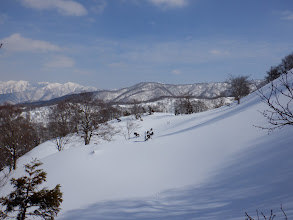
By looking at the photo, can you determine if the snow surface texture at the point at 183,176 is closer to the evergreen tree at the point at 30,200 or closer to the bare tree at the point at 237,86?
the evergreen tree at the point at 30,200

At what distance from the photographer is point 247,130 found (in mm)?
10344

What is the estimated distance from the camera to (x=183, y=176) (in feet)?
26.8

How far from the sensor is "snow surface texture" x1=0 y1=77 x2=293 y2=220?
203 inches

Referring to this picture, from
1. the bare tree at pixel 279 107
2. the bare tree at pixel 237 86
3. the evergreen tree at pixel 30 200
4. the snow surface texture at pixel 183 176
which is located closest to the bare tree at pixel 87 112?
the snow surface texture at pixel 183 176

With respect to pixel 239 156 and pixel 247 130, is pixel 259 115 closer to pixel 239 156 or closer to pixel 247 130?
pixel 247 130

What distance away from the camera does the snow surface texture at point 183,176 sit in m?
5.15

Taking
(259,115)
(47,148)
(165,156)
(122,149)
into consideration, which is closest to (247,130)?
(259,115)

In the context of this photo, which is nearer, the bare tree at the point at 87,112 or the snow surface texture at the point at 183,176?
the snow surface texture at the point at 183,176

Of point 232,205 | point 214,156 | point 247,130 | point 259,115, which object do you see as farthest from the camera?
point 259,115

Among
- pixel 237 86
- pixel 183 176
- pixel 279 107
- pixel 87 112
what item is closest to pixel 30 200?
pixel 183 176

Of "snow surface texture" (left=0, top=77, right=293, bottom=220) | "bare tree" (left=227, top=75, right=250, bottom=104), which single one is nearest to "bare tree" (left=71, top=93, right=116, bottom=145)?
"snow surface texture" (left=0, top=77, right=293, bottom=220)

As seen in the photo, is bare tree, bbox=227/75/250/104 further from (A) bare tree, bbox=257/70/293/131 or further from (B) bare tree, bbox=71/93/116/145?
(B) bare tree, bbox=71/93/116/145

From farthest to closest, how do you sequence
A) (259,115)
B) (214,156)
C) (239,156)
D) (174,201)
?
(259,115) → (214,156) → (239,156) → (174,201)

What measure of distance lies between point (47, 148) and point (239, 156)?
2872cm
